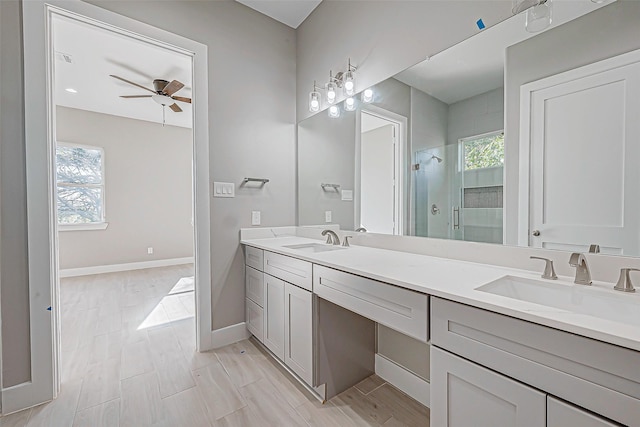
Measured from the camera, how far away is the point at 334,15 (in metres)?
2.17

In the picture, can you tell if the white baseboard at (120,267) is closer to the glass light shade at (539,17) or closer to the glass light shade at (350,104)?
the glass light shade at (350,104)

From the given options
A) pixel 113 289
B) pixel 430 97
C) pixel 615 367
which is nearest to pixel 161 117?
pixel 113 289

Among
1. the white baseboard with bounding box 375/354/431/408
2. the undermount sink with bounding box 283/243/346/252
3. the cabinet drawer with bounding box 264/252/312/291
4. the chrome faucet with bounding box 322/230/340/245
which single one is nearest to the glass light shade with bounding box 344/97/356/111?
the chrome faucet with bounding box 322/230/340/245

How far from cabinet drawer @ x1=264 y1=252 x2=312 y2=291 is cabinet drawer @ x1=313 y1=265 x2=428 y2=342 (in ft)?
0.25

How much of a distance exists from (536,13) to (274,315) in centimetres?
206

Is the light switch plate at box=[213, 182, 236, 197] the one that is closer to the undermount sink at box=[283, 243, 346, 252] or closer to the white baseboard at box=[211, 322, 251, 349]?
the undermount sink at box=[283, 243, 346, 252]

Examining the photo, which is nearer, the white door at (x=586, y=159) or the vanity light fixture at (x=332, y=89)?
the white door at (x=586, y=159)

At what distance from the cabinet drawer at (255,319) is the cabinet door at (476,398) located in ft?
4.47

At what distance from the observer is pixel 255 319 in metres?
2.14

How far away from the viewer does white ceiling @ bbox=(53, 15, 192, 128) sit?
Result: 2.58 metres

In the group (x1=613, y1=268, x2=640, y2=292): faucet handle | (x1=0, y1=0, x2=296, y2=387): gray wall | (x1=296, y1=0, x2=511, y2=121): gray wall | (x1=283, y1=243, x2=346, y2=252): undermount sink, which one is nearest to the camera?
(x1=613, y1=268, x2=640, y2=292): faucet handle

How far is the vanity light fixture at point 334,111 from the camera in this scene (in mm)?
2208

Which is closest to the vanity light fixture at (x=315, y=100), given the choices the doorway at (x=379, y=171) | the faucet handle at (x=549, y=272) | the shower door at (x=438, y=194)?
the doorway at (x=379, y=171)

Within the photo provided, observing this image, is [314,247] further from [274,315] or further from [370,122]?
[370,122]
